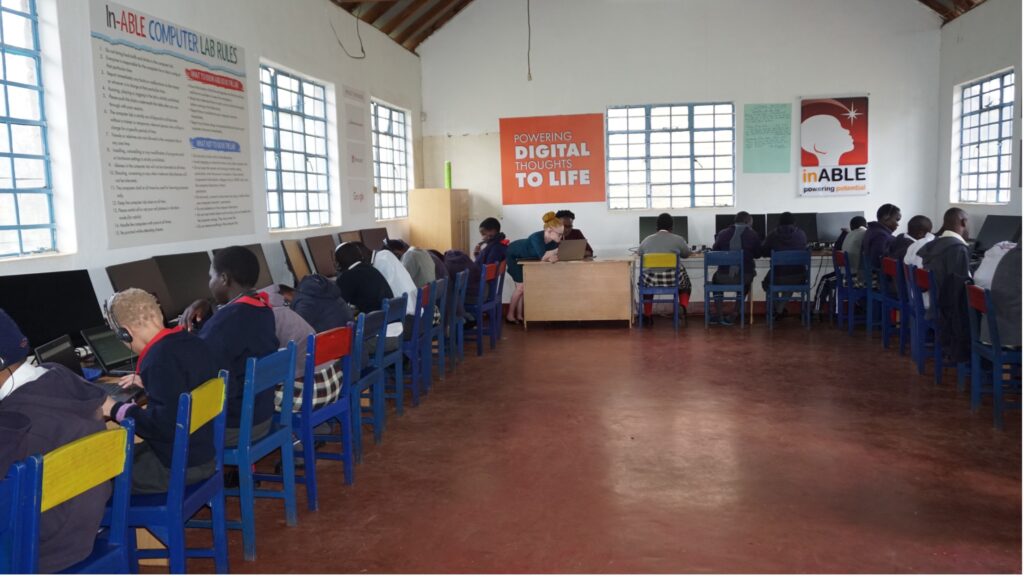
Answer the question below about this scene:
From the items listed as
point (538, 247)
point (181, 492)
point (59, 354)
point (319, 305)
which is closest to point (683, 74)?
point (538, 247)

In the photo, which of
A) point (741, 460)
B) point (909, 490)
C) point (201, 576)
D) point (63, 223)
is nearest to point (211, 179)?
point (63, 223)

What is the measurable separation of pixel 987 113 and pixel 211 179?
24.6 ft

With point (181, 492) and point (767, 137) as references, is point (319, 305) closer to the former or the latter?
point (181, 492)

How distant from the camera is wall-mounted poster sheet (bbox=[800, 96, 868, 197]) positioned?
9828 millimetres

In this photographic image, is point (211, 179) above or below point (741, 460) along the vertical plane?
above

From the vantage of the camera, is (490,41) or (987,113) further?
(490,41)

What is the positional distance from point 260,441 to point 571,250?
5.65 meters

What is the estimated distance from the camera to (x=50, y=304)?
3.72m

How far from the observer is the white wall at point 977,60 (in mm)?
7715

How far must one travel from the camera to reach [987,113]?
28.3ft

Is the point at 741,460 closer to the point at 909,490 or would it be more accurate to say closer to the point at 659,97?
the point at 909,490

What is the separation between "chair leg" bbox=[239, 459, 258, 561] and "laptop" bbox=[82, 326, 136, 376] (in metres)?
0.84

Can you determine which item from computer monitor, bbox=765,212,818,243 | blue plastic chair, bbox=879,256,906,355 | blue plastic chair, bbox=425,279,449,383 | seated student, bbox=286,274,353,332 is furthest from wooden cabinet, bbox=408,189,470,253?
seated student, bbox=286,274,353,332

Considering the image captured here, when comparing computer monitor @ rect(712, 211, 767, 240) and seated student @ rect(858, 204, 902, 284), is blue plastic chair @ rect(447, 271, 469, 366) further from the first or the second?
computer monitor @ rect(712, 211, 767, 240)
